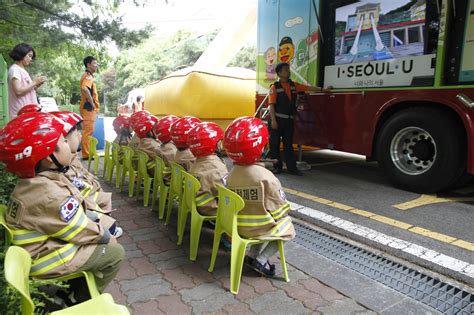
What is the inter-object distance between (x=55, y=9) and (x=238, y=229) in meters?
4.76

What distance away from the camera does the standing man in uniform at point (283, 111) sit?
584 centimetres

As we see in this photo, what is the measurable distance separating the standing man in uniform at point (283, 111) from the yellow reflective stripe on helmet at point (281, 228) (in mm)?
3354

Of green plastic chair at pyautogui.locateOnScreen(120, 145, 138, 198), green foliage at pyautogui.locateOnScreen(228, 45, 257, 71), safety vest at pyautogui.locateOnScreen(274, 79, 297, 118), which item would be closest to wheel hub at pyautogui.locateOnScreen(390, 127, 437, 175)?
safety vest at pyautogui.locateOnScreen(274, 79, 297, 118)

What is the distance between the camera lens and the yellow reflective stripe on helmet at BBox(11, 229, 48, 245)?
1.87 metres

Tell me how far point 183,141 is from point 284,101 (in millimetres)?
2445

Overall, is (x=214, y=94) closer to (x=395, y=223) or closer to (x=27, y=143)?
(x=395, y=223)

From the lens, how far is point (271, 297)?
2514 mm

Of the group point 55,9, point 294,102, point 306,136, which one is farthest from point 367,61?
point 55,9

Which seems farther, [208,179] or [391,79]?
[391,79]

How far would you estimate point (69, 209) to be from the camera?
191cm

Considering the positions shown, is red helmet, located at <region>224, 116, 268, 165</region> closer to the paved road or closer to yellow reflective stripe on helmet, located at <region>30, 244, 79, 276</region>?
yellow reflective stripe on helmet, located at <region>30, 244, 79, 276</region>

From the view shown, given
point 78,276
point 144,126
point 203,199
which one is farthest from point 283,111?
point 78,276

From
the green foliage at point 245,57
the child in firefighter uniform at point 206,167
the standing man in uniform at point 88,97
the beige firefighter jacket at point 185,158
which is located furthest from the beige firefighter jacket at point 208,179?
the green foliage at point 245,57

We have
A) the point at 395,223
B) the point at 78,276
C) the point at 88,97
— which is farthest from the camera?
the point at 88,97
